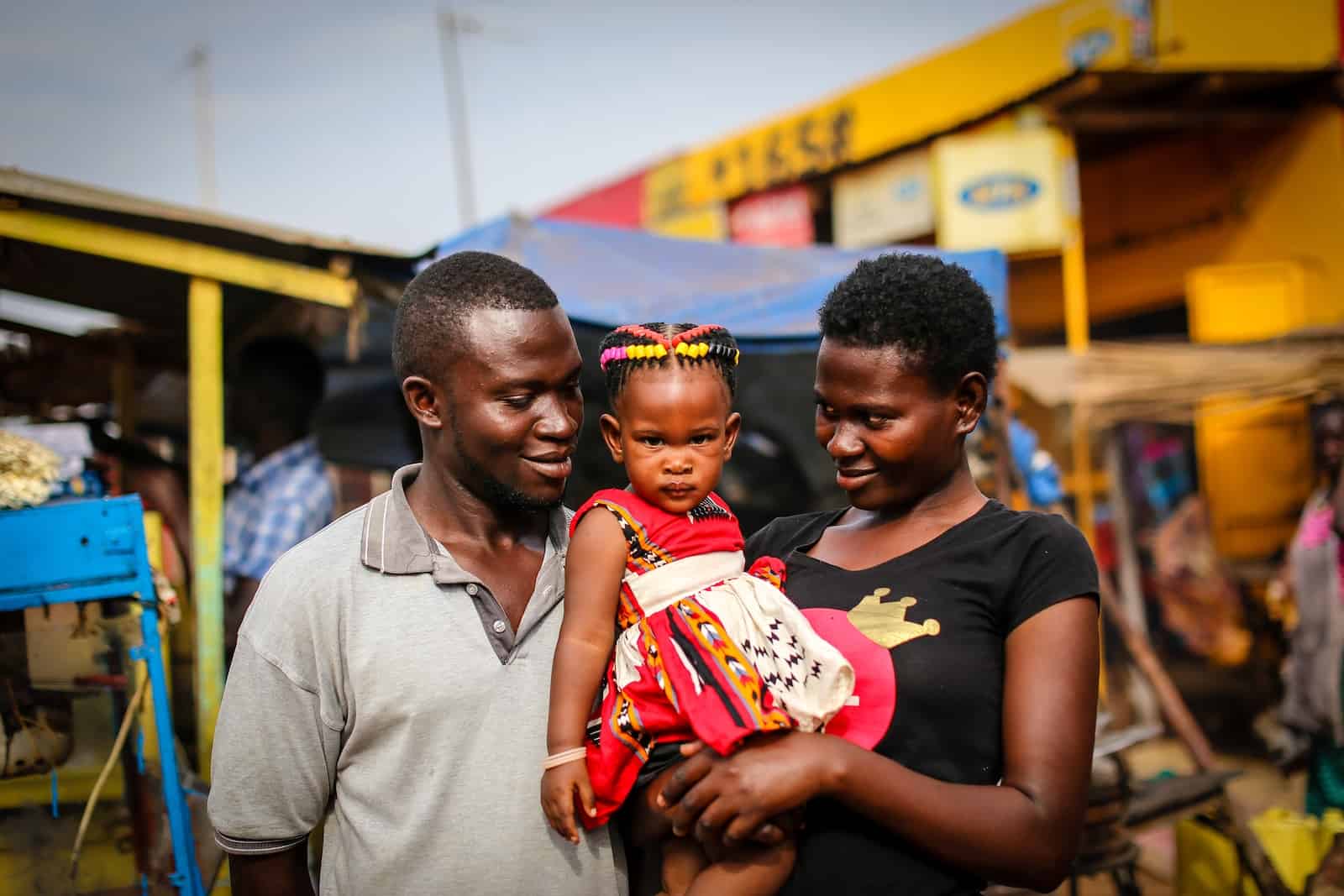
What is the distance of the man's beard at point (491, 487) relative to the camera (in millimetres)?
1988

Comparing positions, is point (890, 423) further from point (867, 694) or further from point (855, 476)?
point (867, 694)

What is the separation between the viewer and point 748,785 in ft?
5.42

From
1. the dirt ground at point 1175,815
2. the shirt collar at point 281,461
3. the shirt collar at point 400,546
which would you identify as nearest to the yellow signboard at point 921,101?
the dirt ground at point 1175,815

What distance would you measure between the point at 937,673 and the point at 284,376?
425 centimetres

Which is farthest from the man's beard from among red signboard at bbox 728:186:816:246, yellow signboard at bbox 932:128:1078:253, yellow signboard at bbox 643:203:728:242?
yellow signboard at bbox 643:203:728:242

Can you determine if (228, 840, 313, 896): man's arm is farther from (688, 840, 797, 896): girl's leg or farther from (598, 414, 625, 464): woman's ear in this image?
→ (598, 414, 625, 464): woman's ear

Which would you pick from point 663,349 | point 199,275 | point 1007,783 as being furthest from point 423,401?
point 199,275

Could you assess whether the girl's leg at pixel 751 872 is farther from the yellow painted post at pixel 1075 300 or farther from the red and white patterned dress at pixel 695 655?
the yellow painted post at pixel 1075 300

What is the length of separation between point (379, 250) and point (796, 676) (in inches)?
122

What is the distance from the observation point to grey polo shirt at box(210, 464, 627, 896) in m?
1.78

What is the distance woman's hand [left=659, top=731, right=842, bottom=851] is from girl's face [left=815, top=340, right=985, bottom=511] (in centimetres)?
51

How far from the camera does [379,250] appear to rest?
13.7 ft

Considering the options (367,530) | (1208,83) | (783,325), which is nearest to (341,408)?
(783,325)

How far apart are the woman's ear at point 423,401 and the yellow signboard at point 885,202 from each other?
812 centimetres
